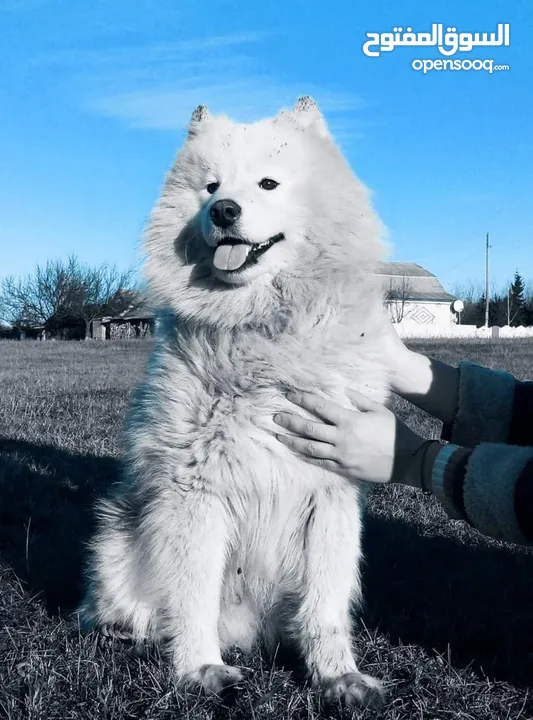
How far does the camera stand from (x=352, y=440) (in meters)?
2.37

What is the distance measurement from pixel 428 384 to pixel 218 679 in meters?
1.50

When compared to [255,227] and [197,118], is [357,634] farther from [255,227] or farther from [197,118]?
[197,118]

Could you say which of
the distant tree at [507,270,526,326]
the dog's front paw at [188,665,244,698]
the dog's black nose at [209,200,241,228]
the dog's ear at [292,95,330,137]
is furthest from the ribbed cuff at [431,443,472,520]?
the distant tree at [507,270,526,326]

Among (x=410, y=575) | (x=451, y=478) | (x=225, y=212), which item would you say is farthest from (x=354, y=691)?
(x=225, y=212)

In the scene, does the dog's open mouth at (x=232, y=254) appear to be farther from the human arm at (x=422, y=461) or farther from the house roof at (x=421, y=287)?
the house roof at (x=421, y=287)

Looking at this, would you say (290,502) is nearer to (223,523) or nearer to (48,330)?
(223,523)

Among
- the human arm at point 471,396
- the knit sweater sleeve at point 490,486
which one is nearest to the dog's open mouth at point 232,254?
the human arm at point 471,396

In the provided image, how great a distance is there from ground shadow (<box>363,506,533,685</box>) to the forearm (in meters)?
0.79

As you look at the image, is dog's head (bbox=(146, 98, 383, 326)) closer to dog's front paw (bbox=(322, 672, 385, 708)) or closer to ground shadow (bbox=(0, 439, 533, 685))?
dog's front paw (bbox=(322, 672, 385, 708))

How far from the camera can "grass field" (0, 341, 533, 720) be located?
87.5 inches

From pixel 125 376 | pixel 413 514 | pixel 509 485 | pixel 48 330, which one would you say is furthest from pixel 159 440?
pixel 48 330

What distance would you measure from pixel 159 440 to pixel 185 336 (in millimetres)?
411

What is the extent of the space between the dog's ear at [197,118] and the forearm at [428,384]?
129 centimetres

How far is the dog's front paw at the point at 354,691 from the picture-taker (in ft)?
7.38
